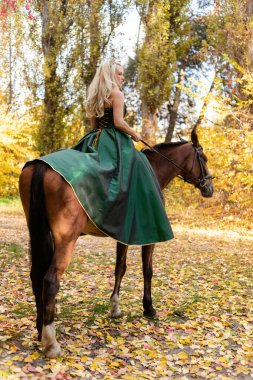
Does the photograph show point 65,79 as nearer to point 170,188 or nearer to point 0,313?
point 170,188

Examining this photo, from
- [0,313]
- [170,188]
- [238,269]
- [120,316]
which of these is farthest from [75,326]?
[170,188]

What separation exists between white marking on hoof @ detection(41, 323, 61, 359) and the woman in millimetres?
861

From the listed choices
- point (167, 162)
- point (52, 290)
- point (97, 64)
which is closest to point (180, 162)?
point (167, 162)

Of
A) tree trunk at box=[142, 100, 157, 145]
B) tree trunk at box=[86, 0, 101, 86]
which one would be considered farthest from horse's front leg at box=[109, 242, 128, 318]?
tree trunk at box=[86, 0, 101, 86]

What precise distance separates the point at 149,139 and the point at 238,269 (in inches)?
315

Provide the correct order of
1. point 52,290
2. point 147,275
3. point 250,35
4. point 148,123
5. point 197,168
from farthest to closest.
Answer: point 148,123 < point 250,35 < point 197,168 < point 147,275 < point 52,290

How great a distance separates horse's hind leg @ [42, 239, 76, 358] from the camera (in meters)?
3.20

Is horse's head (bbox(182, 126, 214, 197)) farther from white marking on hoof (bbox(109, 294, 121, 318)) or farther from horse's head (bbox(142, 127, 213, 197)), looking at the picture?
white marking on hoof (bbox(109, 294, 121, 318))

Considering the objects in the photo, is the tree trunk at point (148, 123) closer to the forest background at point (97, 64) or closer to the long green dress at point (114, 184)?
the forest background at point (97, 64)

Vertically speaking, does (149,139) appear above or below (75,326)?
above

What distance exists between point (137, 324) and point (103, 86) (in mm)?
2326

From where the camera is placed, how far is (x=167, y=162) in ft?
15.8

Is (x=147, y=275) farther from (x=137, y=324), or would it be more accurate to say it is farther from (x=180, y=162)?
(x=180, y=162)

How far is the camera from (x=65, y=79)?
15305mm
